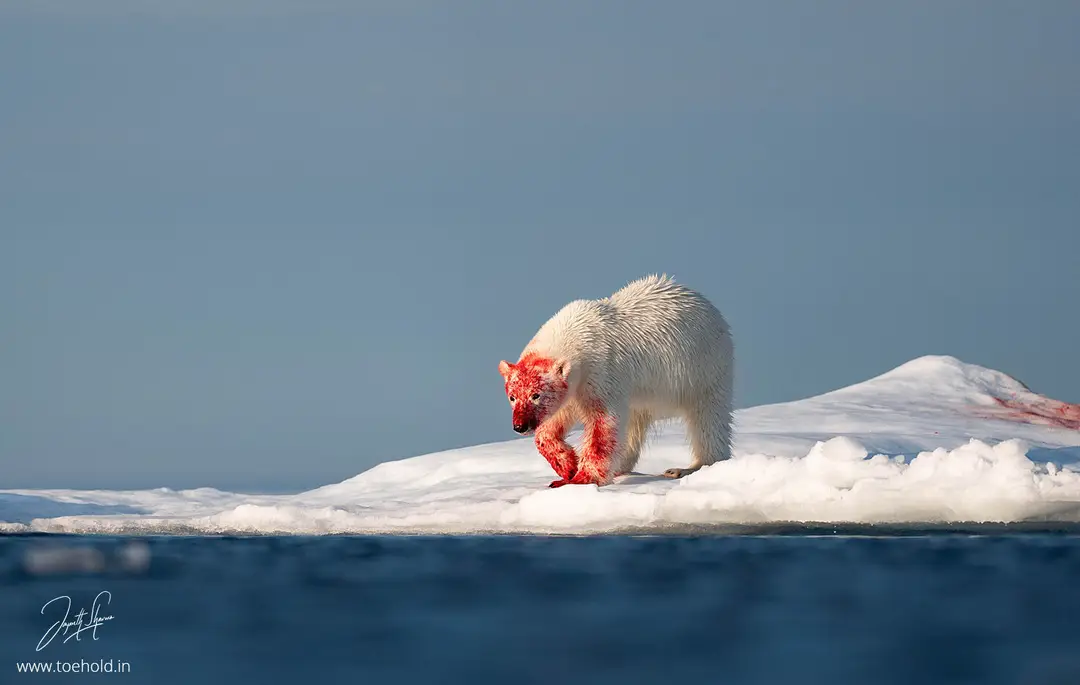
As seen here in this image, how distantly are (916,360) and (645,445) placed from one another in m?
9.37

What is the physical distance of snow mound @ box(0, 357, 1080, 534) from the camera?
14461mm

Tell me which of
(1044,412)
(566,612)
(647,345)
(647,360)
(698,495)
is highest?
(647,345)

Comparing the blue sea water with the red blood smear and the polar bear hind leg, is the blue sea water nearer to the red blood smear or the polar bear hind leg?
the polar bear hind leg

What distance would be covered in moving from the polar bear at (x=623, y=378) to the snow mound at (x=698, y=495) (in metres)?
0.57

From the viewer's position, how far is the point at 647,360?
16.7m

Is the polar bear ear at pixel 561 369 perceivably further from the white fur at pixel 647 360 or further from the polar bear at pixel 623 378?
the white fur at pixel 647 360

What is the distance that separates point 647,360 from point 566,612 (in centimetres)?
853

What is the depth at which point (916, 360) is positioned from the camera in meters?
25.5

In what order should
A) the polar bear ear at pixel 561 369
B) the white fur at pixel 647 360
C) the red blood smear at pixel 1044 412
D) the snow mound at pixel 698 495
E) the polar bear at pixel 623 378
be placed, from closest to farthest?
the snow mound at pixel 698 495 → the polar bear ear at pixel 561 369 → the polar bear at pixel 623 378 → the white fur at pixel 647 360 → the red blood smear at pixel 1044 412

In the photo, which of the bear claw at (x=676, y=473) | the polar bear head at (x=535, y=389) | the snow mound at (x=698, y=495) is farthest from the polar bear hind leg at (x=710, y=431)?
the polar bear head at (x=535, y=389)

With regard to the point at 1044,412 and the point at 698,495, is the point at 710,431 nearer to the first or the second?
the point at 698,495

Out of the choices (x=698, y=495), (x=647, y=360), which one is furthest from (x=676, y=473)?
(x=698, y=495)

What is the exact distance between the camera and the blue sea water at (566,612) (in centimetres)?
670

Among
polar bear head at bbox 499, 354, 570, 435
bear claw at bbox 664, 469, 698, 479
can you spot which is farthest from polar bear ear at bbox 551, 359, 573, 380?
bear claw at bbox 664, 469, 698, 479
